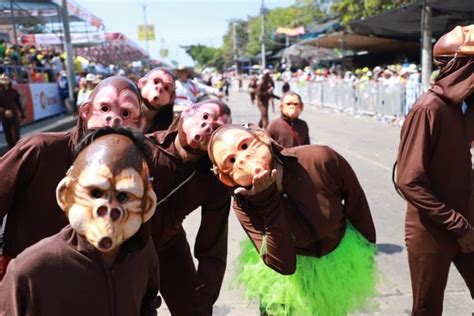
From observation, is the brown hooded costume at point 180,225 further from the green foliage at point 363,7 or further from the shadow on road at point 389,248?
the green foliage at point 363,7

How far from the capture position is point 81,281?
5.31 feet

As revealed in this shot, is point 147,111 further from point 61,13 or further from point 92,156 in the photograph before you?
point 61,13

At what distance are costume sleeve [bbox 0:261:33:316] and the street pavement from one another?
2137 millimetres

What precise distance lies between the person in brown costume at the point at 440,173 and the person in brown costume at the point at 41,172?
1385mm

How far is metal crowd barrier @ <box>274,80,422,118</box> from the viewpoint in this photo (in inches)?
592

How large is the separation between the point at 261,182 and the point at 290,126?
11.9 ft

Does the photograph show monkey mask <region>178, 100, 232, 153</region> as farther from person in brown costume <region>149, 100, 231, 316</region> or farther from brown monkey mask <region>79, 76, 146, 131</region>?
brown monkey mask <region>79, 76, 146, 131</region>

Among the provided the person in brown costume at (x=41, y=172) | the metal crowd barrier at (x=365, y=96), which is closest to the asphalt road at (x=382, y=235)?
the metal crowd barrier at (x=365, y=96)

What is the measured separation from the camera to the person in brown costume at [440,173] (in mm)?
2609

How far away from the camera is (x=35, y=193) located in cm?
227

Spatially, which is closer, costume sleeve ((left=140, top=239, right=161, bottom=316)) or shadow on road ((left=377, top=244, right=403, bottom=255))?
costume sleeve ((left=140, top=239, right=161, bottom=316))

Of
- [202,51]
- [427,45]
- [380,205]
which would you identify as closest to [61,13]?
[427,45]

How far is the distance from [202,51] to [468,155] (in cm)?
12029

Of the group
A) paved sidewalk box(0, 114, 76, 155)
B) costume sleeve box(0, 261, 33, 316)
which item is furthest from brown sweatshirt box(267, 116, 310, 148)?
paved sidewalk box(0, 114, 76, 155)
